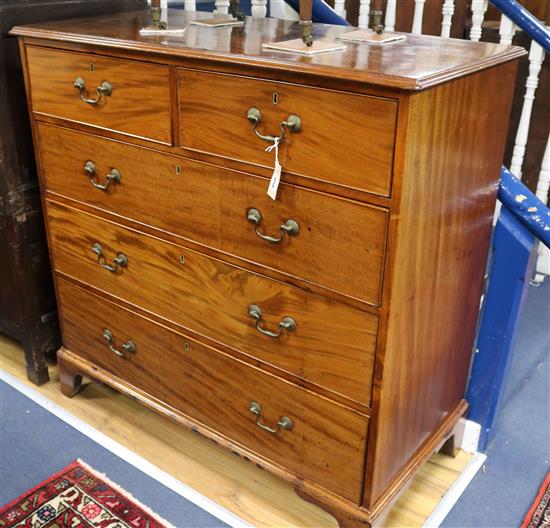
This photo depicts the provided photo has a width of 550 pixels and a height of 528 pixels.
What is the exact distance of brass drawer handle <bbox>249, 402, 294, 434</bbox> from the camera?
162 cm

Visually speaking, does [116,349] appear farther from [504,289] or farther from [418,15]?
[418,15]

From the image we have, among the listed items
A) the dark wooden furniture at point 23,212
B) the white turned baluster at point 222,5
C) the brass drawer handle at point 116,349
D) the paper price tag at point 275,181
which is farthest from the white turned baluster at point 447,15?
the brass drawer handle at point 116,349

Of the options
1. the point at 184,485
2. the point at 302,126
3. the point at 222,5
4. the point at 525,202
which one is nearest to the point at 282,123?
the point at 302,126

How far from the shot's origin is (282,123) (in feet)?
4.31

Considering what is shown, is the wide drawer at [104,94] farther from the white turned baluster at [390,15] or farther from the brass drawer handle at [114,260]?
the white turned baluster at [390,15]

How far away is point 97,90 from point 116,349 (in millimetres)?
747

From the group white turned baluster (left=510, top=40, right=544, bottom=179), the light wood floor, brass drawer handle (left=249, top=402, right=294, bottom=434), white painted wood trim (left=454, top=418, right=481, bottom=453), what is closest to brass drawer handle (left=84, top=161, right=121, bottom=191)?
brass drawer handle (left=249, top=402, right=294, bottom=434)

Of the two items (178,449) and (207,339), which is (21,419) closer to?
(178,449)

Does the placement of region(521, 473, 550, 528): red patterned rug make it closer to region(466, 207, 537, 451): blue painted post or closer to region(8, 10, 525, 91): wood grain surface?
region(466, 207, 537, 451): blue painted post

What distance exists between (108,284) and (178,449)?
529 mm

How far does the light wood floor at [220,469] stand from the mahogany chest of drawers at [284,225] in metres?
0.15

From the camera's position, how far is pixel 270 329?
1.56m

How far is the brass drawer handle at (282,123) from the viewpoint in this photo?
130 cm

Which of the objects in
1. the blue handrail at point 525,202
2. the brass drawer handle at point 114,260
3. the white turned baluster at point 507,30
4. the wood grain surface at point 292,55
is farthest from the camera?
the white turned baluster at point 507,30
